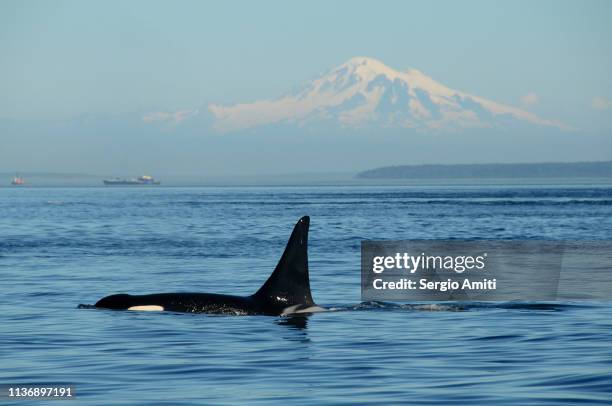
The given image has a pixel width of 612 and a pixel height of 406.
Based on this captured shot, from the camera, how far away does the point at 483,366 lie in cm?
1471

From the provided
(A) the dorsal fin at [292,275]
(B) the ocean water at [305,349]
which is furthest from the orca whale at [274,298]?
(B) the ocean water at [305,349]

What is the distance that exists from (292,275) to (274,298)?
0.54 metres

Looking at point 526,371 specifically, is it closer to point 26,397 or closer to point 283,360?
point 283,360

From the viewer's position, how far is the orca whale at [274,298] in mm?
19703

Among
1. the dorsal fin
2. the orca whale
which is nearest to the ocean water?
the orca whale

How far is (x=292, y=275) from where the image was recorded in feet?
64.7

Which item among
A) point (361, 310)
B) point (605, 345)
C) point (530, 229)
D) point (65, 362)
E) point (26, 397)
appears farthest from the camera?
point (530, 229)

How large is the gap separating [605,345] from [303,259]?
5.23m

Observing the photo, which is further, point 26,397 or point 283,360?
point 283,360

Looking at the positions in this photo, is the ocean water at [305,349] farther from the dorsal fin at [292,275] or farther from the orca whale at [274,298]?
the dorsal fin at [292,275]

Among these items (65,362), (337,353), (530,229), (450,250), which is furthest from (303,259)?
(530,229)

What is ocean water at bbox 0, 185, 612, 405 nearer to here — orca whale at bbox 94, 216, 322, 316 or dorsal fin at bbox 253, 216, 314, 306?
orca whale at bbox 94, 216, 322, 316

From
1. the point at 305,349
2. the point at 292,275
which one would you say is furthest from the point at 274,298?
→ the point at 305,349

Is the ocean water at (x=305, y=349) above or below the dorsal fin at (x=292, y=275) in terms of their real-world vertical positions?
below
